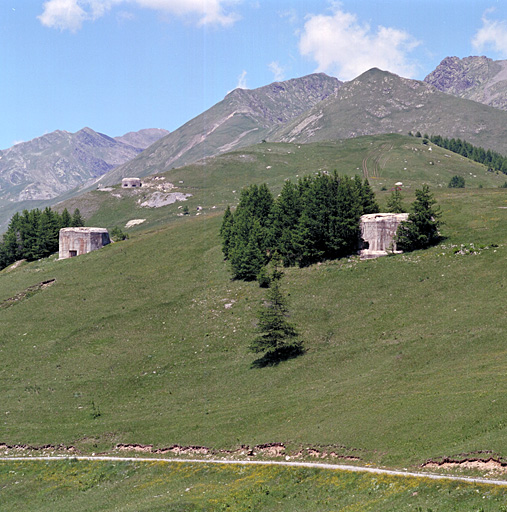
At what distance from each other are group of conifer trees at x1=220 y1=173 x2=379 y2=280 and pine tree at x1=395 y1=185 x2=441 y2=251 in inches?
277

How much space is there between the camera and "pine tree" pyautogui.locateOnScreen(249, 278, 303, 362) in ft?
210

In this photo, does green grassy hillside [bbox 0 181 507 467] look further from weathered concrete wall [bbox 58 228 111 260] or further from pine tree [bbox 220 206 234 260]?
weathered concrete wall [bbox 58 228 111 260]

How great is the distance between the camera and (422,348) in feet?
186

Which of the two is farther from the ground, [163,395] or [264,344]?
[264,344]

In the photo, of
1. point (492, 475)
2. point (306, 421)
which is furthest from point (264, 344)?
point (492, 475)

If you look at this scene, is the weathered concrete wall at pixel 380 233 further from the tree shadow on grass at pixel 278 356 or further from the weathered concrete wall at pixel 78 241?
the weathered concrete wall at pixel 78 241

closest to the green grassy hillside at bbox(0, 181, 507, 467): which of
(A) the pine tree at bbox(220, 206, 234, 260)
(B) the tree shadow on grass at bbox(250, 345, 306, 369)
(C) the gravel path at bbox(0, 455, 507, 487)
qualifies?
(B) the tree shadow on grass at bbox(250, 345, 306, 369)

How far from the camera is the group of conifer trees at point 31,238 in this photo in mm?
131000

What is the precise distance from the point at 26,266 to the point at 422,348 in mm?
92692

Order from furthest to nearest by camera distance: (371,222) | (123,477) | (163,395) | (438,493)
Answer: (371,222) < (163,395) < (123,477) < (438,493)

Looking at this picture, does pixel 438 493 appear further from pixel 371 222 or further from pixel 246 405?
pixel 371 222

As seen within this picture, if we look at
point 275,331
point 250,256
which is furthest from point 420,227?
point 275,331

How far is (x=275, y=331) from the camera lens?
64.3 meters

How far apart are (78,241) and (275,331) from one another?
71267 mm
